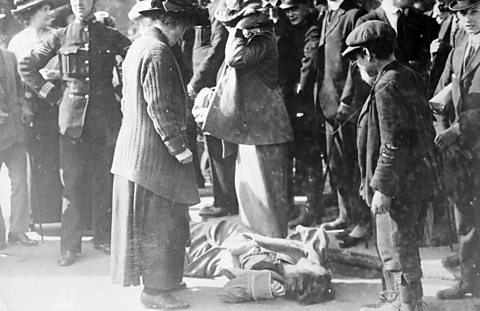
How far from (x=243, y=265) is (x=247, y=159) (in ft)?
2.93

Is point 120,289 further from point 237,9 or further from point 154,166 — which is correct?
point 237,9

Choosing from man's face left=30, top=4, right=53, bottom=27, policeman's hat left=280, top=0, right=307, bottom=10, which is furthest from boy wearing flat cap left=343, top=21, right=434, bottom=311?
man's face left=30, top=4, right=53, bottom=27

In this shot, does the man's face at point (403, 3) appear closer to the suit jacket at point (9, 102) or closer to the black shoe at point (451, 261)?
the black shoe at point (451, 261)

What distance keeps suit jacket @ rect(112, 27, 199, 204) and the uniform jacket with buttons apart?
28.7 inches

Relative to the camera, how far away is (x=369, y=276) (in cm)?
548

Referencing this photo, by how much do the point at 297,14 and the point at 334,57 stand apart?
1.98 feet

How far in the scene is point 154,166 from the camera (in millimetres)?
4906

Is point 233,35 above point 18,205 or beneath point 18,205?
above

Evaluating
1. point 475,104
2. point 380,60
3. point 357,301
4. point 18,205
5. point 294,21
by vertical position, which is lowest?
point 357,301

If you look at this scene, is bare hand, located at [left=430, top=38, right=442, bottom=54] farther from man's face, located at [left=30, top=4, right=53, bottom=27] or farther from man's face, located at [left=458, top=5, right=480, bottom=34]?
man's face, located at [left=30, top=4, right=53, bottom=27]

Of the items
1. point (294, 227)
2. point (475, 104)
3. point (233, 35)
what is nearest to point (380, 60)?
point (475, 104)

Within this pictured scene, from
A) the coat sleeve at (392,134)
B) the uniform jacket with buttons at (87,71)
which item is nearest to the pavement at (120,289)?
the coat sleeve at (392,134)

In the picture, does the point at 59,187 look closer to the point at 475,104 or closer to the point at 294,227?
the point at 294,227

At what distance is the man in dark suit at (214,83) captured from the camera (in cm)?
617
